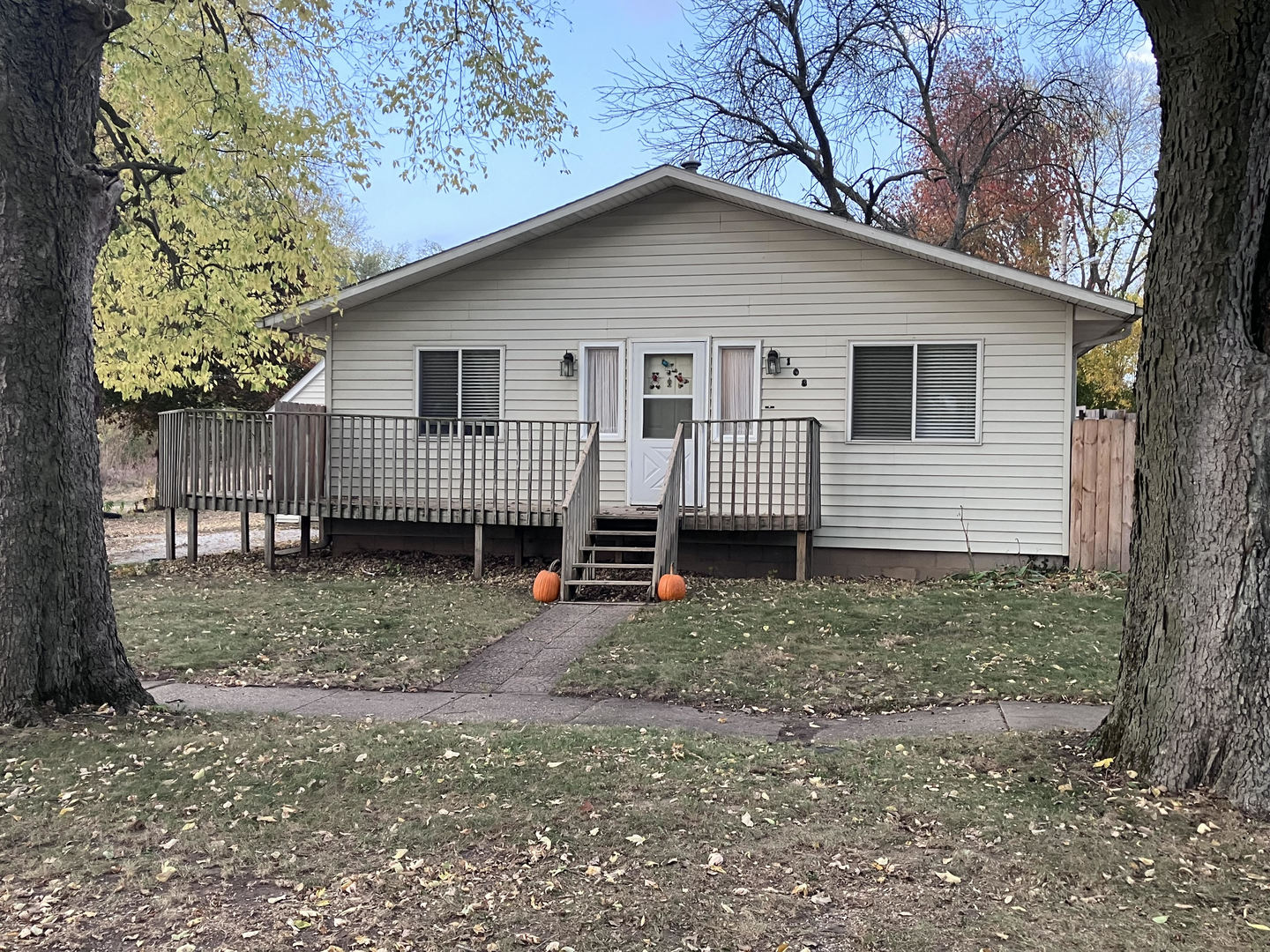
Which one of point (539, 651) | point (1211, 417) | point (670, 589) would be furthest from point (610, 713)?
point (1211, 417)

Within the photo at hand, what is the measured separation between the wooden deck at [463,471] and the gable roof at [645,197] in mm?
1804

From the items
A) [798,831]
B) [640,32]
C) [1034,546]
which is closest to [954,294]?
[1034,546]

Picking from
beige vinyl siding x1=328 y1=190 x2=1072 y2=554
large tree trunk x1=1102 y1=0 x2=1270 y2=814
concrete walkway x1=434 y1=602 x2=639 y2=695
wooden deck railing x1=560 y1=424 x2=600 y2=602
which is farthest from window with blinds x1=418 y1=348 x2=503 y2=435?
large tree trunk x1=1102 y1=0 x2=1270 y2=814

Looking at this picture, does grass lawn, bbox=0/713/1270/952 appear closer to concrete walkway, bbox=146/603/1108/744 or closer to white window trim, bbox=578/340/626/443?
concrete walkway, bbox=146/603/1108/744

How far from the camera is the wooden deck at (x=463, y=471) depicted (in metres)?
11.5

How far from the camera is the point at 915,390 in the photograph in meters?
12.1

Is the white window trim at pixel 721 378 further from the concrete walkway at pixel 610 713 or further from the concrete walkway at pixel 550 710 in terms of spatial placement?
the concrete walkway at pixel 610 713

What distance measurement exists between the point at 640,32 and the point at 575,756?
2149 centimetres

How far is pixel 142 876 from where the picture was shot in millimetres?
3812

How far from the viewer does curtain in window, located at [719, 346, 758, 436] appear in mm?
12602

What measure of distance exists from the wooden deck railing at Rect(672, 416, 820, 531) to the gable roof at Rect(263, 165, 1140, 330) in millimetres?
2455

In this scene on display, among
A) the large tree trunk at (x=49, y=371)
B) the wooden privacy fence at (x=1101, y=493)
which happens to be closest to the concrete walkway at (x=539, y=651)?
the large tree trunk at (x=49, y=371)

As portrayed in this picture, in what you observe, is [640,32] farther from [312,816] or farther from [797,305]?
[312,816]

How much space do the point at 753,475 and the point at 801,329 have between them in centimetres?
201
